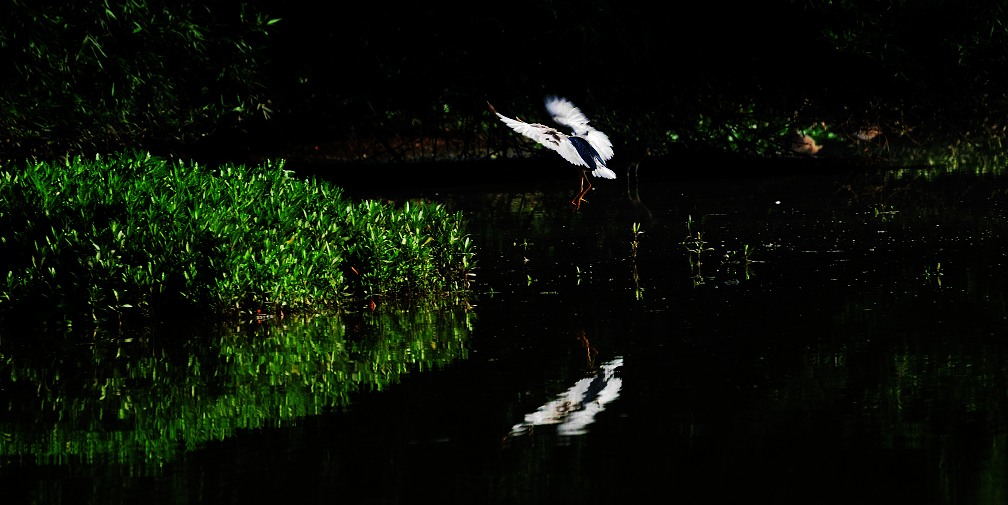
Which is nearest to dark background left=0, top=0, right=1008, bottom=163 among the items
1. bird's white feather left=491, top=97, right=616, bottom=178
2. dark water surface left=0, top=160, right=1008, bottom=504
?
dark water surface left=0, top=160, right=1008, bottom=504

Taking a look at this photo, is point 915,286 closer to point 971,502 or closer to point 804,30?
point 971,502

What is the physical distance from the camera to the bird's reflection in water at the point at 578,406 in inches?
256

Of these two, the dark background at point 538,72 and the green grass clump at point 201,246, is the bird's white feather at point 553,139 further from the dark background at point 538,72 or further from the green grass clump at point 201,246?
the dark background at point 538,72

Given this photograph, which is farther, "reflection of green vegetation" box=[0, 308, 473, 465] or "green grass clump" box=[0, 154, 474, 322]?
"green grass clump" box=[0, 154, 474, 322]

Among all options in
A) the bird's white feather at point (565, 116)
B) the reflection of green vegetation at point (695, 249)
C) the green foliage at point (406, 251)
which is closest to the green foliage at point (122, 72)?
the reflection of green vegetation at point (695, 249)

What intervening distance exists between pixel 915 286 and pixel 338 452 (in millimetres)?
5203

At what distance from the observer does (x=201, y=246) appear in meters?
9.77

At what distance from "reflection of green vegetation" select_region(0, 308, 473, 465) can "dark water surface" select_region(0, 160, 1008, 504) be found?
0.02 meters

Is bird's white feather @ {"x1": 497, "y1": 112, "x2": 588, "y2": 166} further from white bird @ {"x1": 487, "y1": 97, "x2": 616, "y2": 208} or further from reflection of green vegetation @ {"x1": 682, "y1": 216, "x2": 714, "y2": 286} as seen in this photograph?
reflection of green vegetation @ {"x1": 682, "y1": 216, "x2": 714, "y2": 286}

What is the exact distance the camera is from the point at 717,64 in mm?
20344

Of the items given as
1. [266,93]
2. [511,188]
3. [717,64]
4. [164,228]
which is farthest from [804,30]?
[164,228]

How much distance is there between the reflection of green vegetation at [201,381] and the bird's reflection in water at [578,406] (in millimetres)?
1022

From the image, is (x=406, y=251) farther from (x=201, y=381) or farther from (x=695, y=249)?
(x=695, y=249)

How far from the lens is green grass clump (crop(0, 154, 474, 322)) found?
31.4 ft
